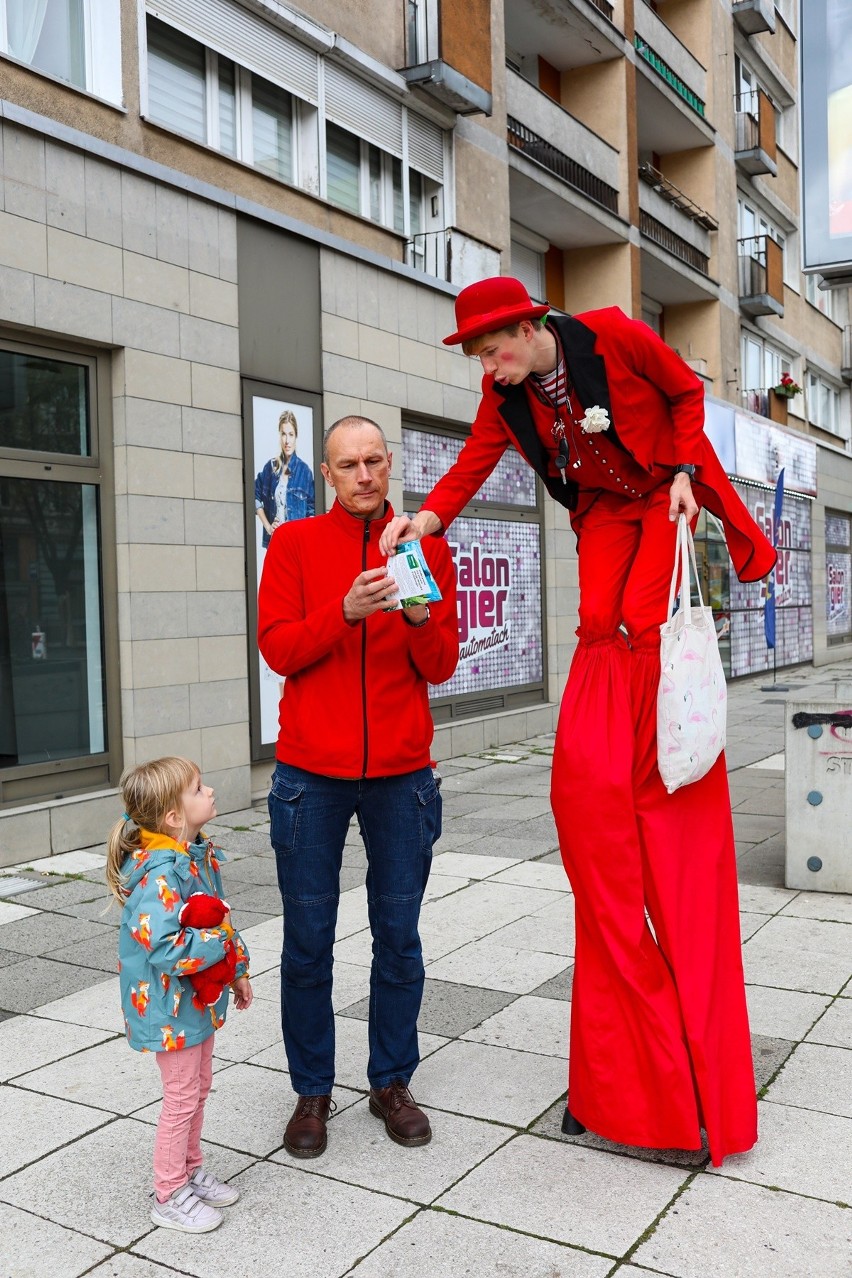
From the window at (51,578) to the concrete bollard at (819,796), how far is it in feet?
14.9

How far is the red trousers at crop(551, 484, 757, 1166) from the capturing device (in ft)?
10.6

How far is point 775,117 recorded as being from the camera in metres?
25.4

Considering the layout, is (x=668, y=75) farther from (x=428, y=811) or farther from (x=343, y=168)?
(x=428, y=811)

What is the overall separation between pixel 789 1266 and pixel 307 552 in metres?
2.13

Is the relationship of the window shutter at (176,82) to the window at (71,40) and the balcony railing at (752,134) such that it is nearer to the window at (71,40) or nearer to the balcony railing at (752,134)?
the window at (71,40)

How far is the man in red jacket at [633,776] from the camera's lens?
3211 mm

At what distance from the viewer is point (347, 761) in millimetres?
3260

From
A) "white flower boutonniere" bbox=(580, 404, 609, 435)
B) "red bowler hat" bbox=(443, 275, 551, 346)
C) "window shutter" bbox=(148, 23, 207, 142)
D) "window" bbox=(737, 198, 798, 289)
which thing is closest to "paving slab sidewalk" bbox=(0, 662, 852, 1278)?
"white flower boutonniere" bbox=(580, 404, 609, 435)

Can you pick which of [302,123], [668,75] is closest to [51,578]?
[302,123]

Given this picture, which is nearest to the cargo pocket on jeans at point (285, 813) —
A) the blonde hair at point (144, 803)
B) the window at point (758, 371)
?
the blonde hair at point (144, 803)

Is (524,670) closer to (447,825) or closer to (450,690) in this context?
(450,690)

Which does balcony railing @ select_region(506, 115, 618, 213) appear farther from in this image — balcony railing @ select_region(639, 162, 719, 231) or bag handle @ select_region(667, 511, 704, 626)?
bag handle @ select_region(667, 511, 704, 626)

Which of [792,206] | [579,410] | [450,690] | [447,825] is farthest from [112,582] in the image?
[792,206]

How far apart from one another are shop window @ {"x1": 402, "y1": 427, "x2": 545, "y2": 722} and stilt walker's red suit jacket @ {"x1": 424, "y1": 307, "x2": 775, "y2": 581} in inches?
320
